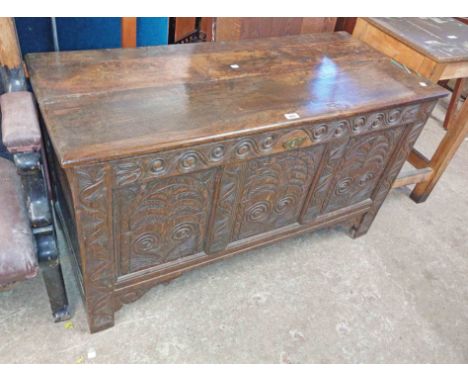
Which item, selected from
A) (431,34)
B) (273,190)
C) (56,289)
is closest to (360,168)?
(273,190)

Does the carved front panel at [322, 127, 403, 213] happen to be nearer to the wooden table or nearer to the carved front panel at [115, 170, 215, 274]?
the wooden table

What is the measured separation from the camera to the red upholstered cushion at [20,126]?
1.00 metres

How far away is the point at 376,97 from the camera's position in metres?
1.37

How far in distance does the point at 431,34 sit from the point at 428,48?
6.7 inches

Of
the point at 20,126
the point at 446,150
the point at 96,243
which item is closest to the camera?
the point at 20,126

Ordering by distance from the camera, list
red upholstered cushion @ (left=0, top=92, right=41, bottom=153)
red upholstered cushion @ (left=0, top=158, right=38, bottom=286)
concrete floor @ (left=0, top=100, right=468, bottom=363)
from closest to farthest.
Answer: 1. red upholstered cushion @ (left=0, top=92, right=41, bottom=153)
2. red upholstered cushion @ (left=0, top=158, right=38, bottom=286)
3. concrete floor @ (left=0, top=100, right=468, bottom=363)

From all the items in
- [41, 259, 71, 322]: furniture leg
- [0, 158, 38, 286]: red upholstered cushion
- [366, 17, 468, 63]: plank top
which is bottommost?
[41, 259, 71, 322]: furniture leg

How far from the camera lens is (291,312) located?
1616mm

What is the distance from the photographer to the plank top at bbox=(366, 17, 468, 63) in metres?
1.66

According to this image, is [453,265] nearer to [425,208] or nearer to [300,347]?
[425,208]

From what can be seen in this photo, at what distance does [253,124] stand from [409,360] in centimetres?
105

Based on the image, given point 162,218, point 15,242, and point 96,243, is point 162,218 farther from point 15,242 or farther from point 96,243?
point 15,242

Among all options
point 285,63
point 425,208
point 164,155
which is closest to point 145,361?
point 164,155

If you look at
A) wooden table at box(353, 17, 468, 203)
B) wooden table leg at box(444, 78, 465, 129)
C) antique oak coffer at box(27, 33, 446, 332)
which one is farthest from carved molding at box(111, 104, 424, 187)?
wooden table leg at box(444, 78, 465, 129)
